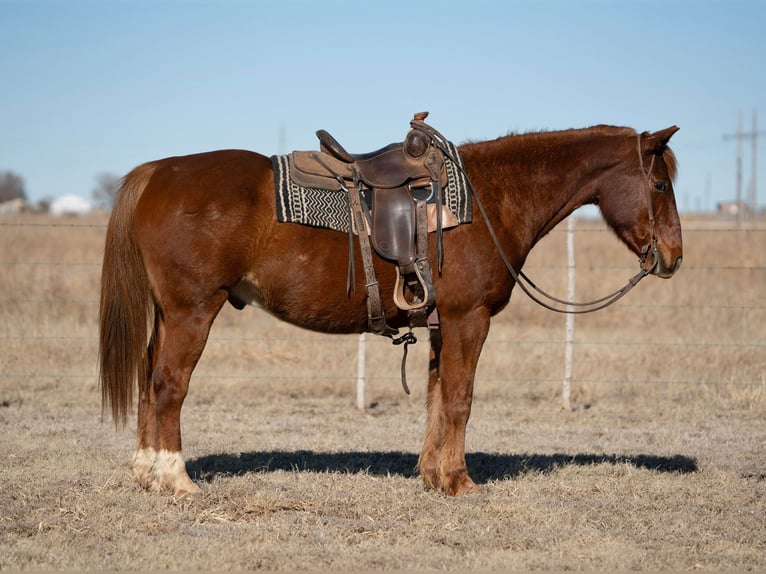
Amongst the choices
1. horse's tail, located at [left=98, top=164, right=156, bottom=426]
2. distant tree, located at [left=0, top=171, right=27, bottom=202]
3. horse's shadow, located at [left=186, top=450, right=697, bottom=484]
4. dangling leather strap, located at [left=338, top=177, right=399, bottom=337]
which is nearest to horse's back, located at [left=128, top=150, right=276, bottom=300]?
Result: horse's tail, located at [left=98, top=164, right=156, bottom=426]

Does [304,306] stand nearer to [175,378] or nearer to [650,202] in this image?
[175,378]

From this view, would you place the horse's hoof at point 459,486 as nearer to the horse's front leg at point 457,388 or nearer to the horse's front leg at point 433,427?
the horse's front leg at point 457,388

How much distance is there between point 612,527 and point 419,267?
193cm

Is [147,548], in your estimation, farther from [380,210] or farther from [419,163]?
[419,163]

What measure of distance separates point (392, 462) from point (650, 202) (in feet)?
9.24

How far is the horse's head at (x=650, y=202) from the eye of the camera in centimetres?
539

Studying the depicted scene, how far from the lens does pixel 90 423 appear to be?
770 cm

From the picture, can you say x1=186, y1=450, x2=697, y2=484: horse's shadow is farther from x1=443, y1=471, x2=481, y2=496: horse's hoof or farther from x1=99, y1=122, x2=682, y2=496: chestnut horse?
x1=99, y1=122, x2=682, y2=496: chestnut horse

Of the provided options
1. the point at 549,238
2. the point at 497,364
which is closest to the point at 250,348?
the point at 497,364

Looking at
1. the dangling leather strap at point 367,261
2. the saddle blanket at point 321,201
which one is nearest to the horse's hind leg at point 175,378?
the saddle blanket at point 321,201

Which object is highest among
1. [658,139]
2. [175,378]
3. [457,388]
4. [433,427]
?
[658,139]

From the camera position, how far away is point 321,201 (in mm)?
5156

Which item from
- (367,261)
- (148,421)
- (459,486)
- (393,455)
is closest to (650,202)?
(367,261)

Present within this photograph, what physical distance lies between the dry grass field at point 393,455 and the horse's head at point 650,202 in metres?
1.61
